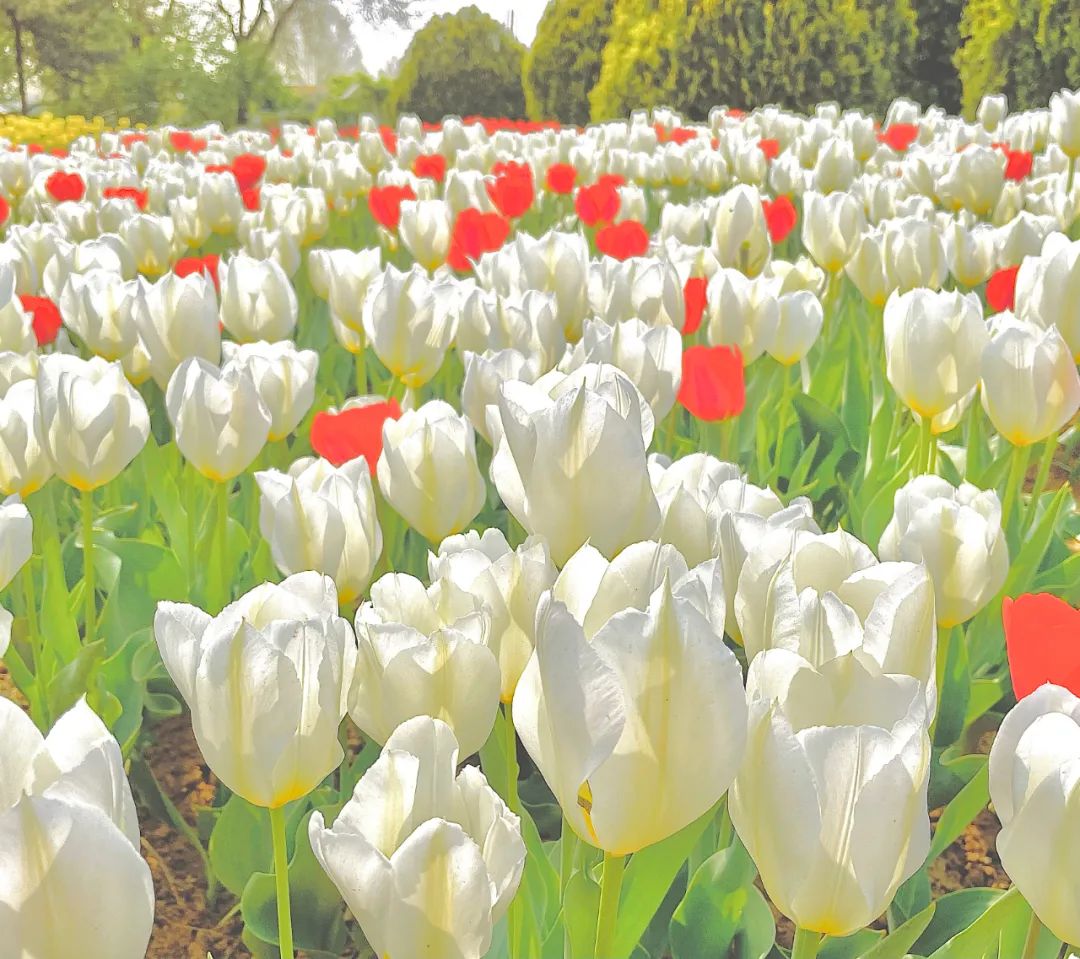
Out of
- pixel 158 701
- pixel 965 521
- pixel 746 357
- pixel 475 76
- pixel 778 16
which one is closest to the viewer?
pixel 965 521

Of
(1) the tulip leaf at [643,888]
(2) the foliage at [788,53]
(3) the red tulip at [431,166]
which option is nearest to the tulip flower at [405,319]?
(1) the tulip leaf at [643,888]

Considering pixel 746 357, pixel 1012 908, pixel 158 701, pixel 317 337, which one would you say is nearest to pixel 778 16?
pixel 317 337

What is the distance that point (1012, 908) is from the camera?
33.0 inches

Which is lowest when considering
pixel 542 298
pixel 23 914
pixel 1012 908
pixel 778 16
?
pixel 1012 908

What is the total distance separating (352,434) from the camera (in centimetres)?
135

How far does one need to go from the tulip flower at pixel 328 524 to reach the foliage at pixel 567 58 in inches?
450

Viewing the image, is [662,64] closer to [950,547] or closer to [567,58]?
[567,58]

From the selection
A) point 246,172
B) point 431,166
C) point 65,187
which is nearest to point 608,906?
point 65,187

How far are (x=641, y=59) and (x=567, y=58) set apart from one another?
2735 mm

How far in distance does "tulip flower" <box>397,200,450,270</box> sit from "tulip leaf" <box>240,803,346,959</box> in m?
2.02

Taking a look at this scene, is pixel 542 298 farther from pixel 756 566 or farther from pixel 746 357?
pixel 756 566

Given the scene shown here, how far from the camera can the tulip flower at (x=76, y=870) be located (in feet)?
1.75

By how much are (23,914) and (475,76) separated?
15.8 m

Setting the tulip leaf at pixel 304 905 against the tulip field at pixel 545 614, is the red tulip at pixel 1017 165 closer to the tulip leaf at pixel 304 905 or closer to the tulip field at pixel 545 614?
the tulip field at pixel 545 614
